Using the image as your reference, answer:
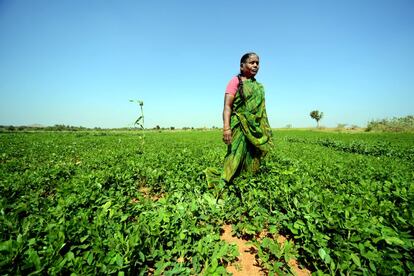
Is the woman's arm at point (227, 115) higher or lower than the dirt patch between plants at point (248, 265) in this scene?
higher

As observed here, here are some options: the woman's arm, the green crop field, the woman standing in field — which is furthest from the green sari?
the green crop field

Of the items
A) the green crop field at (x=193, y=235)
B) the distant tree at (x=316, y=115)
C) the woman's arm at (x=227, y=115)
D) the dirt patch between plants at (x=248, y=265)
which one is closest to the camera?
the green crop field at (x=193, y=235)

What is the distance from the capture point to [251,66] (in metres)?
3.65

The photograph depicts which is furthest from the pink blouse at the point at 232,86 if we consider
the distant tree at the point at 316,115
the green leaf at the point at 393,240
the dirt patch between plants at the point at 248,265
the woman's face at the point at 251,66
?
the distant tree at the point at 316,115

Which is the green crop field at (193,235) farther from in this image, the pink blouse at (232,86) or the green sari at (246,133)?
the pink blouse at (232,86)

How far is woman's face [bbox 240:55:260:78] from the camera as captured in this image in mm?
3639

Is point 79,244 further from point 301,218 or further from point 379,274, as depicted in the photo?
point 379,274

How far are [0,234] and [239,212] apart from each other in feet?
7.91

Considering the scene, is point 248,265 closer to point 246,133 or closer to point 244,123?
point 246,133

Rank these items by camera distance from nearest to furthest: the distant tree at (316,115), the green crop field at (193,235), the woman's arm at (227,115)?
the green crop field at (193,235) < the woman's arm at (227,115) < the distant tree at (316,115)

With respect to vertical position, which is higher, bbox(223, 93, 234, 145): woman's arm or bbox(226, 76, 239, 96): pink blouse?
bbox(226, 76, 239, 96): pink blouse

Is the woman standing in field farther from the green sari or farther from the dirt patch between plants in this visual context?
the dirt patch between plants

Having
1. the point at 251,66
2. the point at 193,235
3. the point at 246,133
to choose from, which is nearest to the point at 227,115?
the point at 246,133

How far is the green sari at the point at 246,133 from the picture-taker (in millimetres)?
3617
